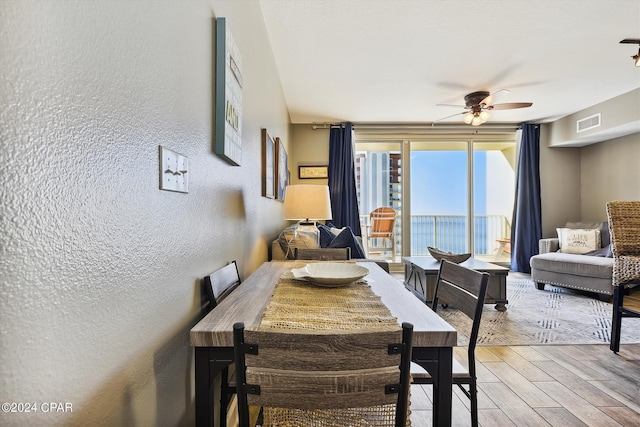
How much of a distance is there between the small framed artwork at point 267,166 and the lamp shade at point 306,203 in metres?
0.32

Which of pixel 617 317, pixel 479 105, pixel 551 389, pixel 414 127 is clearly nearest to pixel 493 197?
pixel 414 127

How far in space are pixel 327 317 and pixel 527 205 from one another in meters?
5.58

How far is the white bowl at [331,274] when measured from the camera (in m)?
1.27

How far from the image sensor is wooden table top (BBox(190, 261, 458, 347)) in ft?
2.66

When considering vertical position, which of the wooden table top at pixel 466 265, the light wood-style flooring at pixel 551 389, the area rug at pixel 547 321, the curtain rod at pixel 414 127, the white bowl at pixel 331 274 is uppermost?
the curtain rod at pixel 414 127

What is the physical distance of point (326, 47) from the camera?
294cm

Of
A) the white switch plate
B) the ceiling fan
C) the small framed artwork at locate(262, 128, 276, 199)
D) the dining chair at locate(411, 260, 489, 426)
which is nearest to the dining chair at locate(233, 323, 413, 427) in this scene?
the white switch plate

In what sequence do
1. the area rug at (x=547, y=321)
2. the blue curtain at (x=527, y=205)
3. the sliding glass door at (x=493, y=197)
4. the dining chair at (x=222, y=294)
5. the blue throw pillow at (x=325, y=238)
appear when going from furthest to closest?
the sliding glass door at (x=493, y=197) < the blue curtain at (x=527, y=205) < the blue throw pillow at (x=325, y=238) < the area rug at (x=547, y=321) < the dining chair at (x=222, y=294)

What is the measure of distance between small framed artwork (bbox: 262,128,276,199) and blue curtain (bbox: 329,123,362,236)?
2407 mm

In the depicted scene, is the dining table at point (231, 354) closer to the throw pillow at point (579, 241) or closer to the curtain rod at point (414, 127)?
the throw pillow at point (579, 241)

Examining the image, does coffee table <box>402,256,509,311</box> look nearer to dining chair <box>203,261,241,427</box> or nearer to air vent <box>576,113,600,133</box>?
dining chair <box>203,261,241,427</box>

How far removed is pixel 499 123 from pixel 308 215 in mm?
4769

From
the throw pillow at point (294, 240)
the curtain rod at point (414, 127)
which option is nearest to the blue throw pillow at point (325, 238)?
the throw pillow at point (294, 240)

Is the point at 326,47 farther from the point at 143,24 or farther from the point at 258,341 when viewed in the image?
the point at 258,341
